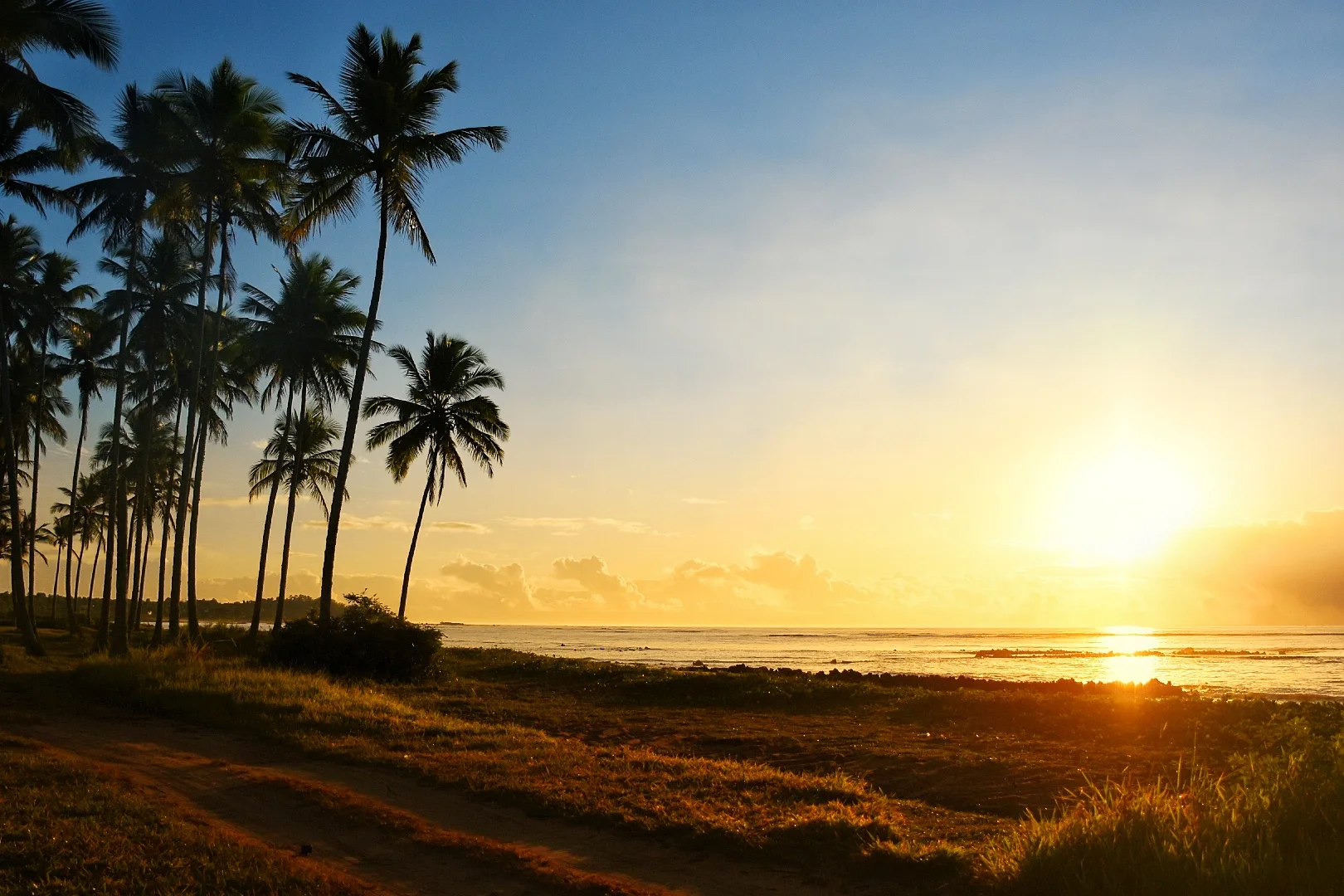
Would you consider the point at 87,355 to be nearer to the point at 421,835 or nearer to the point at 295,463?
the point at 295,463

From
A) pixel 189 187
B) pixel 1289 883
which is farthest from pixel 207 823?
pixel 189 187

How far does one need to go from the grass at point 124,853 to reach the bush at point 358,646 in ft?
45.4

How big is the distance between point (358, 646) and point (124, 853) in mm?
16609

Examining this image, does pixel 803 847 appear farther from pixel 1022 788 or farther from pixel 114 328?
pixel 114 328

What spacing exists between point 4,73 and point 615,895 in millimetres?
22460

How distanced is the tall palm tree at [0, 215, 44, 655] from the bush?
7.29 m

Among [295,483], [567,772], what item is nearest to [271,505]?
[295,483]

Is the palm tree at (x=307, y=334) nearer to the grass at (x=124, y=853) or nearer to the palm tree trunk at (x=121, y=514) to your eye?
the palm tree trunk at (x=121, y=514)

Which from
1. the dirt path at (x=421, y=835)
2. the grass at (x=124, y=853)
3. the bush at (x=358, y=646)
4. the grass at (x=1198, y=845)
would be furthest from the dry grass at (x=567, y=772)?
the bush at (x=358, y=646)

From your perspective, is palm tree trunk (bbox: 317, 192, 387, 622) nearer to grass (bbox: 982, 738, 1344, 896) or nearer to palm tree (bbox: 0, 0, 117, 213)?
palm tree (bbox: 0, 0, 117, 213)

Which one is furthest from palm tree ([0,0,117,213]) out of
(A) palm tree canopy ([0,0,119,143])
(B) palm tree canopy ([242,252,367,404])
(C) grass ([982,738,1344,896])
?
(C) grass ([982,738,1344,896])

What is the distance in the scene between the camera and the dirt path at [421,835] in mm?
6797

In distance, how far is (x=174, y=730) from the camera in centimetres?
1324

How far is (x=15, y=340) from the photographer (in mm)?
30750
